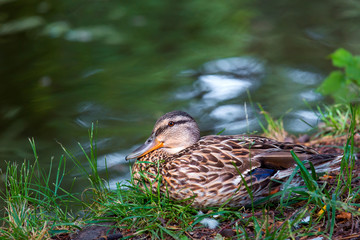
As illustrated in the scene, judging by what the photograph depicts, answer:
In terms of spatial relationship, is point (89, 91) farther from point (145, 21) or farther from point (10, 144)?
point (145, 21)

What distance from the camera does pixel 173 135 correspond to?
189 inches

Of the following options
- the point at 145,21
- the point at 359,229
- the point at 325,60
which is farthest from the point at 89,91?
the point at 359,229

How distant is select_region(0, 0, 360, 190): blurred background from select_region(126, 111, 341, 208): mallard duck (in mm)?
1549

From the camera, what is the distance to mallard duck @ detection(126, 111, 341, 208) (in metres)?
4.08

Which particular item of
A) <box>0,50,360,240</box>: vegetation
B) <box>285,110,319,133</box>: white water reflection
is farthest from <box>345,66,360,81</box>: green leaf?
<box>0,50,360,240</box>: vegetation

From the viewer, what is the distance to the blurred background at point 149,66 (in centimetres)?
730

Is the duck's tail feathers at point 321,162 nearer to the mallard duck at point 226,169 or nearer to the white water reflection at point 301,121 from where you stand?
the mallard duck at point 226,169

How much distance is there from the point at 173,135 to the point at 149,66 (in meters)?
4.88

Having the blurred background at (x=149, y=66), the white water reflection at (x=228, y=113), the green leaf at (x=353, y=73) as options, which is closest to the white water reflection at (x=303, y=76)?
the blurred background at (x=149, y=66)

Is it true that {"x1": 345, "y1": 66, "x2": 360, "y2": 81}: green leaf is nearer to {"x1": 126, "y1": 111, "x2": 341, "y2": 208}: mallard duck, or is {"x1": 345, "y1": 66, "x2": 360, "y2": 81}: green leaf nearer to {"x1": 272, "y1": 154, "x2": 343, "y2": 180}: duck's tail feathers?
{"x1": 126, "y1": 111, "x2": 341, "y2": 208}: mallard duck

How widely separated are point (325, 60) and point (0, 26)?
687cm

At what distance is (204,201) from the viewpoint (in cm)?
412

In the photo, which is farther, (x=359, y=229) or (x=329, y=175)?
(x=329, y=175)

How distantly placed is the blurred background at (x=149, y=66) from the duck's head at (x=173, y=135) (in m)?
1.22
